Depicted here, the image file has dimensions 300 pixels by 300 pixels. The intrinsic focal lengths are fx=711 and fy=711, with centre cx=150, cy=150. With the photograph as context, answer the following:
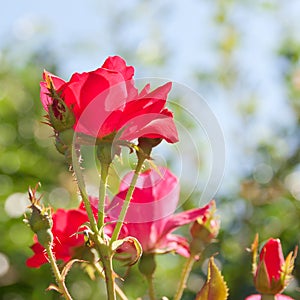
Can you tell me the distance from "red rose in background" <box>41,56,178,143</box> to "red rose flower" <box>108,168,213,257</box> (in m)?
0.15

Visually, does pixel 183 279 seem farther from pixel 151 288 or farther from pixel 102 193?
pixel 102 193

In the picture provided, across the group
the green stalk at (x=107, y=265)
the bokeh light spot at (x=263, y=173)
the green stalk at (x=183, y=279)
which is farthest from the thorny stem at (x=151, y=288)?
the bokeh light spot at (x=263, y=173)

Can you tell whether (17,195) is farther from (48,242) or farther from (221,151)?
(48,242)

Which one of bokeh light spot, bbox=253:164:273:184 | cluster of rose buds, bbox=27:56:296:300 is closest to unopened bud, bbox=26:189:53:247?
cluster of rose buds, bbox=27:56:296:300

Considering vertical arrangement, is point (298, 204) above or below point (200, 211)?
above

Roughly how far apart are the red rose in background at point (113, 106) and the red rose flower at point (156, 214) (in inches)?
5.7

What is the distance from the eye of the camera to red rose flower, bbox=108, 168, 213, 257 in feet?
2.38

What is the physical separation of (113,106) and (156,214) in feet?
0.66

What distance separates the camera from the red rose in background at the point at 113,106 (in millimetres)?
572

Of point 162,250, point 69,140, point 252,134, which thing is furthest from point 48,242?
point 252,134

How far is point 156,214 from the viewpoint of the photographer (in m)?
0.75

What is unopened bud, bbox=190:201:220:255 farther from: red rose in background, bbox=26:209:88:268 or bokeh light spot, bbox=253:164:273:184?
bokeh light spot, bbox=253:164:273:184

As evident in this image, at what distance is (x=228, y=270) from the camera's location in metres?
1.29

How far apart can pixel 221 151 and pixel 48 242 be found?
24cm
